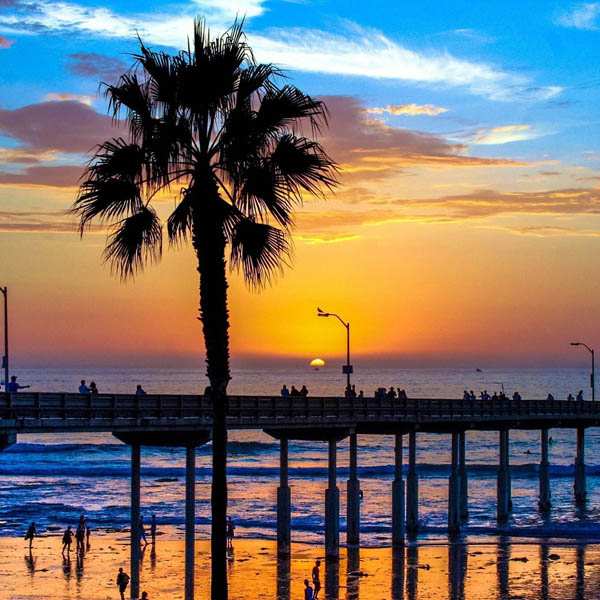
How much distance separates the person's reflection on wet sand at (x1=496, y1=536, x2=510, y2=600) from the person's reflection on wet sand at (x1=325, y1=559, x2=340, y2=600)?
608 centimetres

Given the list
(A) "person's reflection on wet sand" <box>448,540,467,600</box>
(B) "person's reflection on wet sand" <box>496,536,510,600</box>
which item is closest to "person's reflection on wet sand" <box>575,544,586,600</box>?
(B) "person's reflection on wet sand" <box>496,536,510,600</box>

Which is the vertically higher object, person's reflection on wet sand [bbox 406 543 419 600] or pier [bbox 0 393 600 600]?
pier [bbox 0 393 600 600]

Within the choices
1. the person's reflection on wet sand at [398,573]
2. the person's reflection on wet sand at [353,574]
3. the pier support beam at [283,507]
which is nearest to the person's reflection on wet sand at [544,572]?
the person's reflection on wet sand at [398,573]

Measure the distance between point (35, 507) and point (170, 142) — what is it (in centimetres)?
6575

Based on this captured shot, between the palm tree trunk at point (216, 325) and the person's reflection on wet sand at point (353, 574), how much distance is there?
22680 millimetres

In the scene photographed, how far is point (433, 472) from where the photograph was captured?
116312 mm

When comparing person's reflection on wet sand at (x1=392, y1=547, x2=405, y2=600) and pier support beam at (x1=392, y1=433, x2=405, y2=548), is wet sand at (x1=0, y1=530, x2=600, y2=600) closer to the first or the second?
person's reflection on wet sand at (x1=392, y1=547, x2=405, y2=600)

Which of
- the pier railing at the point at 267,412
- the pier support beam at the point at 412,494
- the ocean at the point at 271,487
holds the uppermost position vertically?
the pier railing at the point at 267,412

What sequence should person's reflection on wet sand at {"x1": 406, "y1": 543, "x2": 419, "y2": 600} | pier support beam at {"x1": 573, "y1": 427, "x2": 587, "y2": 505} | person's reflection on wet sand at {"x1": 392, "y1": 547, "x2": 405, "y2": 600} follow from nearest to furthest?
1. person's reflection on wet sand at {"x1": 392, "y1": 547, "x2": 405, "y2": 600}
2. person's reflection on wet sand at {"x1": 406, "y1": 543, "x2": 419, "y2": 600}
3. pier support beam at {"x1": 573, "y1": 427, "x2": 587, "y2": 505}

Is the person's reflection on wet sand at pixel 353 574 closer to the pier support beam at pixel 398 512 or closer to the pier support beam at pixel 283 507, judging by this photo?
the pier support beam at pixel 398 512

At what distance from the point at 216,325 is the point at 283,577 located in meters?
28.5

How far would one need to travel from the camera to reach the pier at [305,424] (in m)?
33.3

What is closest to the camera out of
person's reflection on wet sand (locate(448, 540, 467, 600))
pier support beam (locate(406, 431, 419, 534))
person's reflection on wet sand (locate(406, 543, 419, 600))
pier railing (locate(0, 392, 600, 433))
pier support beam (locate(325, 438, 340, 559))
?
pier railing (locate(0, 392, 600, 433))

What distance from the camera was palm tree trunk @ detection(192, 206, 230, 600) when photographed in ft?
69.5
